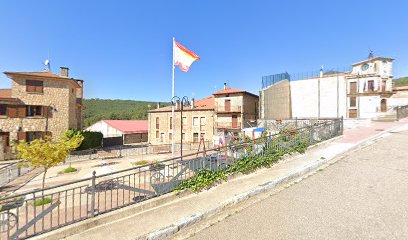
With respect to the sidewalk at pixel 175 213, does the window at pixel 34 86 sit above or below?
above

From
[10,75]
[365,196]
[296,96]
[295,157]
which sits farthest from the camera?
[296,96]

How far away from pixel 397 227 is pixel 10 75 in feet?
102

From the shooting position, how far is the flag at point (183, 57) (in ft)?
38.5

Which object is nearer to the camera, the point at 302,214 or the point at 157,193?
the point at 302,214

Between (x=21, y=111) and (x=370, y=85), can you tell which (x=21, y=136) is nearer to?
(x=21, y=111)

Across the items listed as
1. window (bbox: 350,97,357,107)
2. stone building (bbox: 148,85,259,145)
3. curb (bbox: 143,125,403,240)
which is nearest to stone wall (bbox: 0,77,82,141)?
stone building (bbox: 148,85,259,145)

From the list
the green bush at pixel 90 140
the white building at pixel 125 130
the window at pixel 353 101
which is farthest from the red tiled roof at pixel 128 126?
the window at pixel 353 101

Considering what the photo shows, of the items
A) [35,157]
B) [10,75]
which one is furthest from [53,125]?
[35,157]

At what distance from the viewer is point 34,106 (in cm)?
2198

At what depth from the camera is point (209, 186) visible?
6.05 metres

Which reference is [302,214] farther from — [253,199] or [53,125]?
[53,125]

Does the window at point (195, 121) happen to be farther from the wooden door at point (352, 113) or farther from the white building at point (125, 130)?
the wooden door at point (352, 113)

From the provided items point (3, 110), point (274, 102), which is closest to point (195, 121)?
point (274, 102)

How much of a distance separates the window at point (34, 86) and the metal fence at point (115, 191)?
18.3 metres
